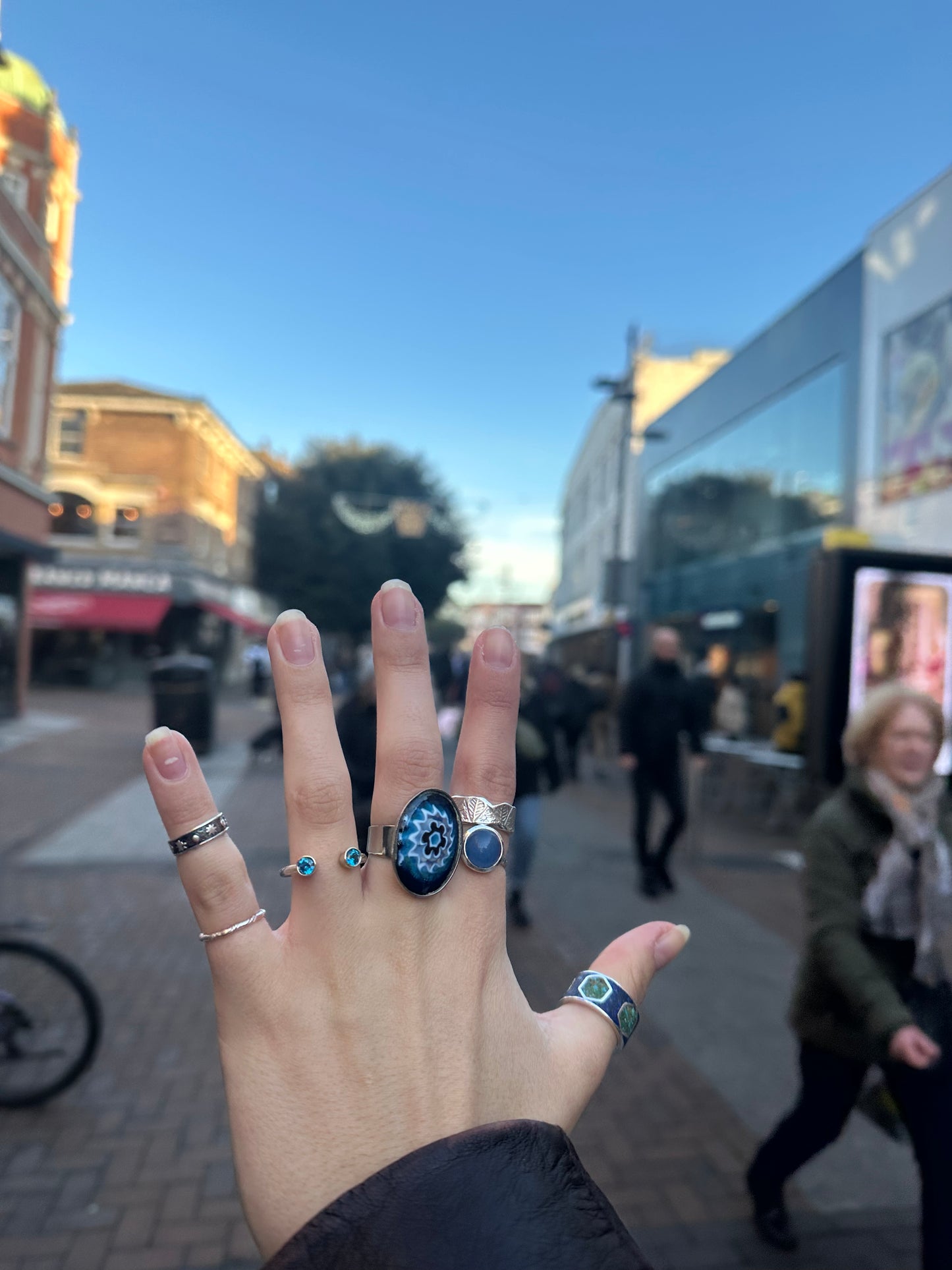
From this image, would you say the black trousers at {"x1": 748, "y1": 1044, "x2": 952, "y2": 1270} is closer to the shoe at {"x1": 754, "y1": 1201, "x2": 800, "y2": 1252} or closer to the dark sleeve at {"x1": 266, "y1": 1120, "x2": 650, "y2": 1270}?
the shoe at {"x1": 754, "y1": 1201, "x2": 800, "y2": 1252}

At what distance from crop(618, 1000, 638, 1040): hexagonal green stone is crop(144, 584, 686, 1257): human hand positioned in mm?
55

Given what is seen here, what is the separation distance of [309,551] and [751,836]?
76.8 feet

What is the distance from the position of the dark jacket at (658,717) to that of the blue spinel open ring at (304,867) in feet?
16.9

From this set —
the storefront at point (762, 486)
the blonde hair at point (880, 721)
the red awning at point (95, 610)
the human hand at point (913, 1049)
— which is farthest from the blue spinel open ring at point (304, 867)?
the red awning at point (95, 610)

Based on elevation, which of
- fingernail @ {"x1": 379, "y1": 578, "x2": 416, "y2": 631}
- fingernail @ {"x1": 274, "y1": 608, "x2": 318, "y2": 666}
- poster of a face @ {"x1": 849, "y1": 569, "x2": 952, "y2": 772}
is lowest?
fingernail @ {"x1": 274, "y1": 608, "x2": 318, "y2": 666}

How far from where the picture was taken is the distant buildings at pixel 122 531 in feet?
77.8

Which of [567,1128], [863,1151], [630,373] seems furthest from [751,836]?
[630,373]

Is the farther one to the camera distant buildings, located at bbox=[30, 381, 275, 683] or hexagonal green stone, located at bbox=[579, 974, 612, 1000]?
distant buildings, located at bbox=[30, 381, 275, 683]

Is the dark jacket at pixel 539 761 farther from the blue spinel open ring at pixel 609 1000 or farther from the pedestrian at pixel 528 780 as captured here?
the blue spinel open ring at pixel 609 1000

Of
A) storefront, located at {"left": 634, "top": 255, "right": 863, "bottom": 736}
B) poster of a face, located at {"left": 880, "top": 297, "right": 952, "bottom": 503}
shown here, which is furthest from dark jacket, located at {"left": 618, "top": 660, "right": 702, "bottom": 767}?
poster of a face, located at {"left": 880, "top": 297, "right": 952, "bottom": 503}

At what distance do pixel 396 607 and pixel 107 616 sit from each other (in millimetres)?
25902

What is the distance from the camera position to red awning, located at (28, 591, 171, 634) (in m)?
24.0

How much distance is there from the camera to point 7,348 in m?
12.6

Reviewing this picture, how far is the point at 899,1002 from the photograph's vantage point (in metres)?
2.02
